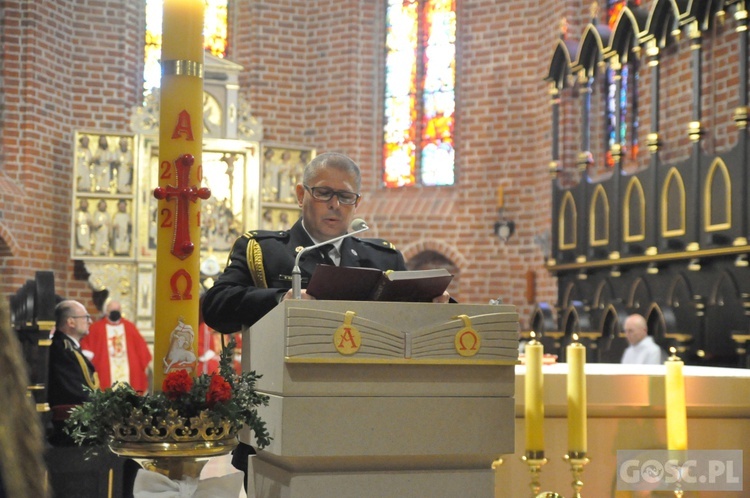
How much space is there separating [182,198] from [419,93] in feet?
41.6

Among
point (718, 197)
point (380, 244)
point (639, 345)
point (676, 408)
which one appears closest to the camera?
point (676, 408)

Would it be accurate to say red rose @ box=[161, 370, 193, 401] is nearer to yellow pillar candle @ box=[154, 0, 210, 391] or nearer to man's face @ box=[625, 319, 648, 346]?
yellow pillar candle @ box=[154, 0, 210, 391]

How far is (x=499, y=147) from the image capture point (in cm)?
1442

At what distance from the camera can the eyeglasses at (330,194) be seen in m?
3.24

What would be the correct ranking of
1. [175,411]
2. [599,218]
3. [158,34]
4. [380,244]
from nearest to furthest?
1. [175,411]
2. [380,244]
3. [599,218]
4. [158,34]

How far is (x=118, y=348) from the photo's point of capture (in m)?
11.5

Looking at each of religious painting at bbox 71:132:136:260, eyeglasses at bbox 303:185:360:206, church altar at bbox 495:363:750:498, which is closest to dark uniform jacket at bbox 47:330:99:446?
eyeglasses at bbox 303:185:360:206

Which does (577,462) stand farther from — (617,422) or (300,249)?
(300,249)

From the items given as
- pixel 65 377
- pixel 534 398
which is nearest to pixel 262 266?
pixel 534 398

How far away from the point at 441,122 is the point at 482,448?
1291cm

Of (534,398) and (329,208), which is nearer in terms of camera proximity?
(534,398)

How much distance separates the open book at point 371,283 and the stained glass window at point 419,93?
40.9ft

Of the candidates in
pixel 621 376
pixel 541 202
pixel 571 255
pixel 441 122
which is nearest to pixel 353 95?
pixel 441 122

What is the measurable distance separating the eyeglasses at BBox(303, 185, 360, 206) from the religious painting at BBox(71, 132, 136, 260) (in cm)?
976
